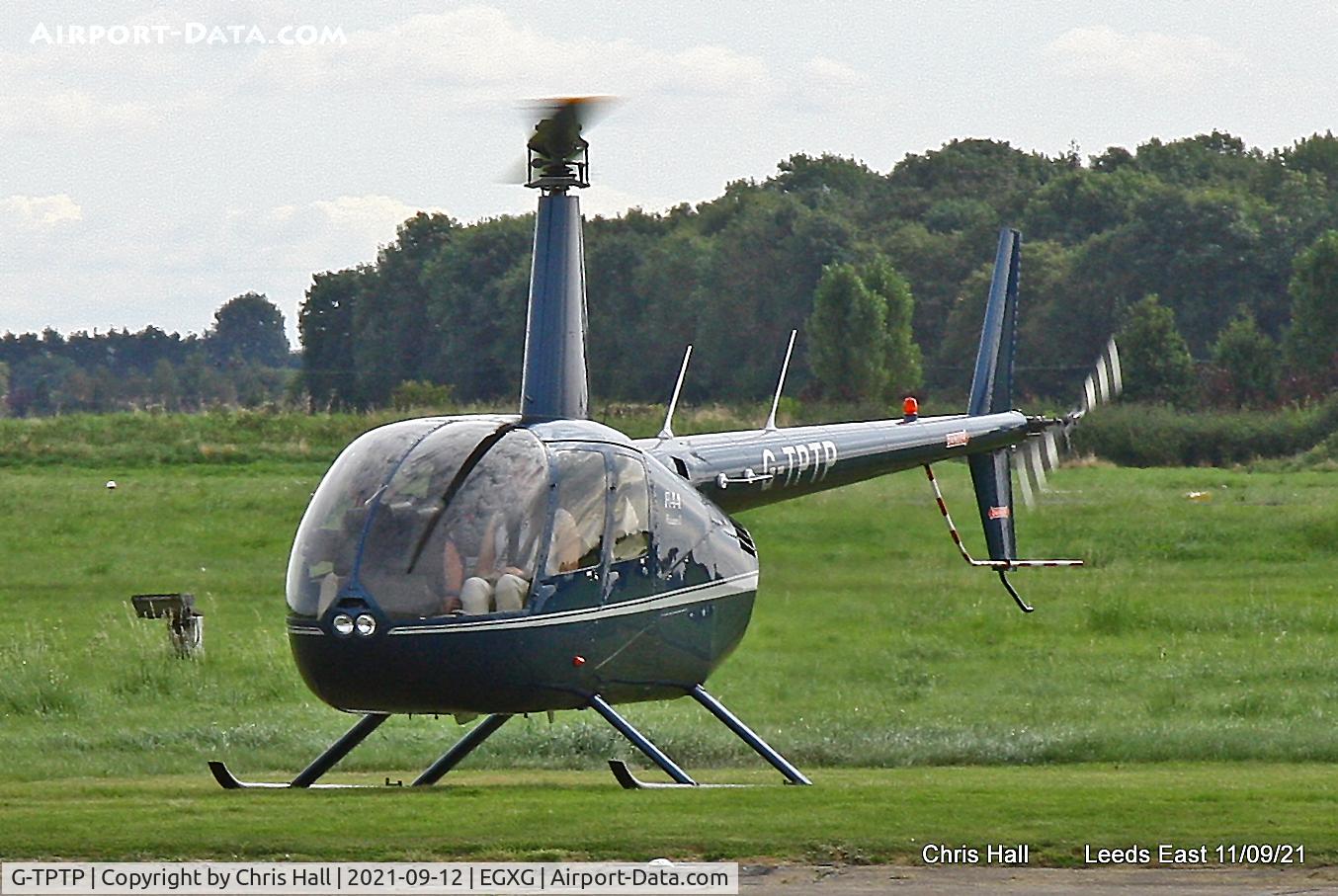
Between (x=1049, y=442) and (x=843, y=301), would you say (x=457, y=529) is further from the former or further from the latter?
(x=843, y=301)

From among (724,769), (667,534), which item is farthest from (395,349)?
(667,534)

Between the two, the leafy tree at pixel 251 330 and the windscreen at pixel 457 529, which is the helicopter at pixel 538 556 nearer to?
the windscreen at pixel 457 529

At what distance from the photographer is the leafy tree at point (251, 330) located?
7125 centimetres

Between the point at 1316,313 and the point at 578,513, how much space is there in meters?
40.7

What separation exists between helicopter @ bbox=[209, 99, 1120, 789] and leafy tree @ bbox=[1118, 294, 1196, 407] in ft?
87.5

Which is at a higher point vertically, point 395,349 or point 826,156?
point 826,156

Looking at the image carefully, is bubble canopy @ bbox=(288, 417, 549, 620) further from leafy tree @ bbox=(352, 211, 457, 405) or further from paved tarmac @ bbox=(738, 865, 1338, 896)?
leafy tree @ bbox=(352, 211, 457, 405)

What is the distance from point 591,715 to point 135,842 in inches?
427

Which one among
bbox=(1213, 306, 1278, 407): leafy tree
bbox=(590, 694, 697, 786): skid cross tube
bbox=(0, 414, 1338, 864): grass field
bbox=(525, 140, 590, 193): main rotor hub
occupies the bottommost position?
bbox=(0, 414, 1338, 864): grass field

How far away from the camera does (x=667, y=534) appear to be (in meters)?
15.0

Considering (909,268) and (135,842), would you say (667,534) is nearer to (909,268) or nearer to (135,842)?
(135,842)

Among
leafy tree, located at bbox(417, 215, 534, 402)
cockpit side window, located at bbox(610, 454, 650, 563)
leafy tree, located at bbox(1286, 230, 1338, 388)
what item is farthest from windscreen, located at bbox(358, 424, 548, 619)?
leafy tree, located at bbox(1286, 230, 1338, 388)

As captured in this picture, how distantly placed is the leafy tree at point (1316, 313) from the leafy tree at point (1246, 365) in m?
0.70

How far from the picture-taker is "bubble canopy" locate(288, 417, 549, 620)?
43.7ft
